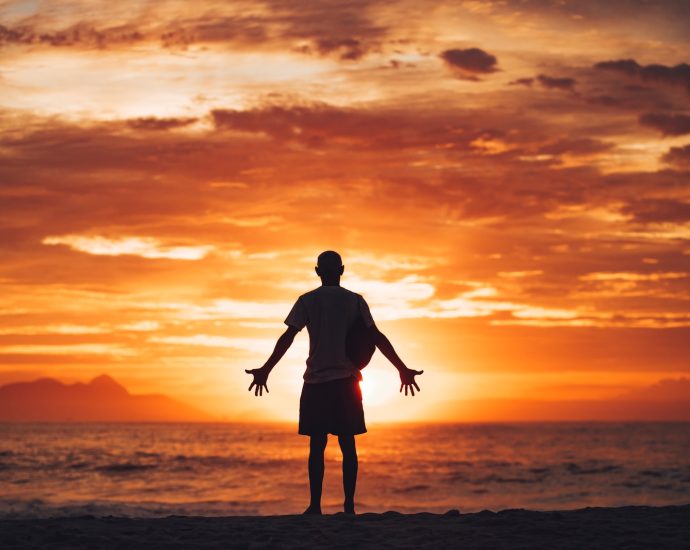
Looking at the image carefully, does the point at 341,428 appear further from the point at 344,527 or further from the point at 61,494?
the point at 61,494

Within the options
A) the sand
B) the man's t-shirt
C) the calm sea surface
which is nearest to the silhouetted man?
the man's t-shirt

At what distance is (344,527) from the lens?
729 cm

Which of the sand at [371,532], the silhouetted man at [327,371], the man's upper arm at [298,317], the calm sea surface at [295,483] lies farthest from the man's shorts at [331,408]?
the calm sea surface at [295,483]

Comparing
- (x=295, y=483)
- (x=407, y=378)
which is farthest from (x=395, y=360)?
(x=295, y=483)

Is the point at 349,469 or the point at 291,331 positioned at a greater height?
the point at 291,331

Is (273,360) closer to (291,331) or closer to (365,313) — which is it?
(291,331)

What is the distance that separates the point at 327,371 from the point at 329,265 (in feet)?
3.14

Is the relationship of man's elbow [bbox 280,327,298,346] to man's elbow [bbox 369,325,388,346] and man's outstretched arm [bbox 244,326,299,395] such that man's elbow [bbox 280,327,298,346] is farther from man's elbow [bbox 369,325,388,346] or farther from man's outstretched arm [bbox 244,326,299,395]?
man's elbow [bbox 369,325,388,346]

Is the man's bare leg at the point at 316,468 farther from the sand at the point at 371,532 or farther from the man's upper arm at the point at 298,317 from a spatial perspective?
the man's upper arm at the point at 298,317

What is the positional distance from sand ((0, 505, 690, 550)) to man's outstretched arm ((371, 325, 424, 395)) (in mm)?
1164

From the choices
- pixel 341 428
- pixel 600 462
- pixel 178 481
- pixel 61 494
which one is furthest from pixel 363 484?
pixel 341 428

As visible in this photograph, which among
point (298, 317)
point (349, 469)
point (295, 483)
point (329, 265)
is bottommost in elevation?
point (295, 483)

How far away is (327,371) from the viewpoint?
8.16m

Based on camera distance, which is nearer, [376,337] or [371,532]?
[371,532]
